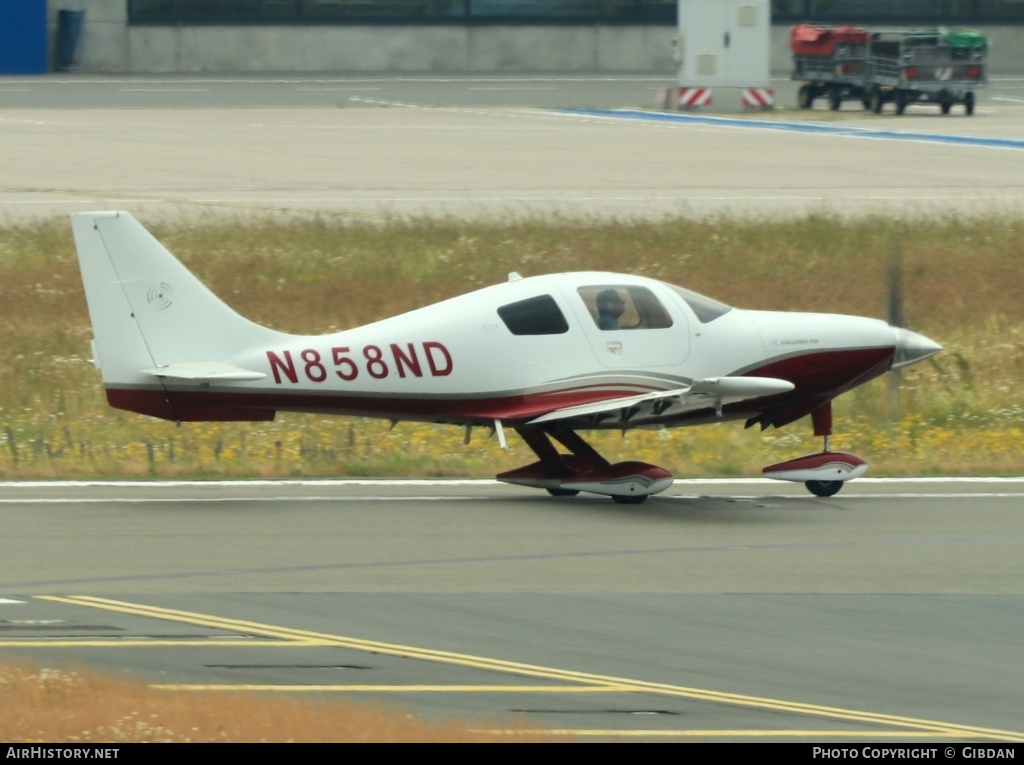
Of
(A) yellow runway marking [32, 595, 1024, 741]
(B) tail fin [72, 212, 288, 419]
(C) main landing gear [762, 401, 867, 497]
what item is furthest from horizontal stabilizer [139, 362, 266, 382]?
(C) main landing gear [762, 401, 867, 497]

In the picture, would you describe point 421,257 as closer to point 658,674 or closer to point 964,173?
point 964,173

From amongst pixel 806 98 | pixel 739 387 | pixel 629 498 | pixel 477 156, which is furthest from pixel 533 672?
pixel 806 98

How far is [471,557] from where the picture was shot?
13.7 metres

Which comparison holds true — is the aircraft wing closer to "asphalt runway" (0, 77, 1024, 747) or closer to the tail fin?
"asphalt runway" (0, 77, 1024, 747)

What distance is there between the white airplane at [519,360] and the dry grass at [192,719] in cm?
542

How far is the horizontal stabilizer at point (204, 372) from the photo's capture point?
1480 cm

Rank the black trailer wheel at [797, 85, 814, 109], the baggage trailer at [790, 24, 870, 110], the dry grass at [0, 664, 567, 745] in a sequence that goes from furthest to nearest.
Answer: the black trailer wheel at [797, 85, 814, 109]
the baggage trailer at [790, 24, 870, 110]
the dry grass at [0, 664, 567, 745]

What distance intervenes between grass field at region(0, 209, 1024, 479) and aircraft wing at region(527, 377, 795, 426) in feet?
9.14

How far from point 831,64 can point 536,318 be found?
40.4 m

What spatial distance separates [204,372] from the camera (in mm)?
14883

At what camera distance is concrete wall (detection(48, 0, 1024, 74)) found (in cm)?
6844
